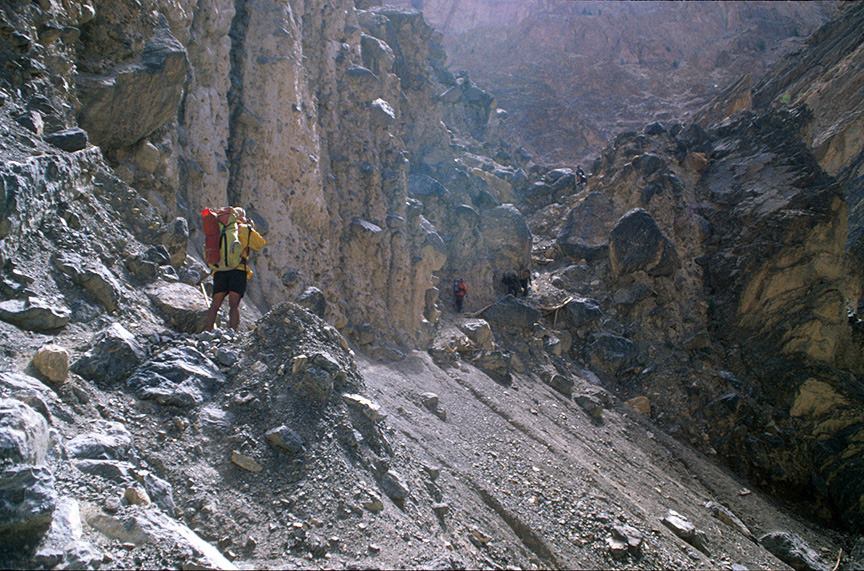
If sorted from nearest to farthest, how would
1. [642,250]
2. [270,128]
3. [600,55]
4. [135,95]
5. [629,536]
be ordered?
1. [629,536]
2. [135,95]
3. [270,128]
4. [642,250]
5. [600,55]

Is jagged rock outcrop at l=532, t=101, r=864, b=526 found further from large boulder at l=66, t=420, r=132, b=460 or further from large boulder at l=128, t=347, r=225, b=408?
large boulder at l=66, t=420, r=132, b=460

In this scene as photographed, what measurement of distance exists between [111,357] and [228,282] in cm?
199

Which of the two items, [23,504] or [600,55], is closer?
[23,504]

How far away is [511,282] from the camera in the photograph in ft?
59.4

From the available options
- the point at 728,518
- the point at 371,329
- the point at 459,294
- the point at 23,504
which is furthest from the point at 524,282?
the point at 23,504

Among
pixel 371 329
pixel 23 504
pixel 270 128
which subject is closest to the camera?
pixel 23 504

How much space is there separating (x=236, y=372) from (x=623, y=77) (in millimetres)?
45345

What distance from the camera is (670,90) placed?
43.4 meters

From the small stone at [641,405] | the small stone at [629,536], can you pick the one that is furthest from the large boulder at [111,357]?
the small stone at [641,405]

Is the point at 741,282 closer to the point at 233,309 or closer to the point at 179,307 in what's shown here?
the point at 233,309

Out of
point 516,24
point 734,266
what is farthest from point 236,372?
point 516,24

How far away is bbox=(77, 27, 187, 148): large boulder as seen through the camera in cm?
691

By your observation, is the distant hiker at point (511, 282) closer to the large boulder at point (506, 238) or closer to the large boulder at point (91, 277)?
the large boulder at point (506, 238)

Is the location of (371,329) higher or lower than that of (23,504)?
lower
